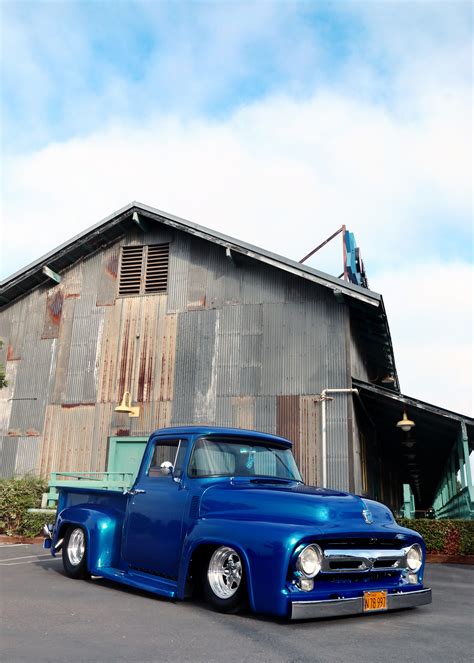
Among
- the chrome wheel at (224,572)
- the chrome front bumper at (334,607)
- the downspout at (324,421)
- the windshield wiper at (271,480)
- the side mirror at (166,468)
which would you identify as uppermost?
the downspout at (324,421)

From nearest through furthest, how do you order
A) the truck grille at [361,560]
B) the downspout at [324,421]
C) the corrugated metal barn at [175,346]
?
the truck grille at [361,560]
the downspout at [324,421]
the corrugated metal barn at [175,346]

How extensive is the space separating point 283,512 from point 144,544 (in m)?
2.04

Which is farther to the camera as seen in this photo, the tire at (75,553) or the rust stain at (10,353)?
the rust stain at (10,353)

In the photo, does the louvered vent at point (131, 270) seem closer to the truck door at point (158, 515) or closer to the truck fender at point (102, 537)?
the truck fender at point (102, 537)

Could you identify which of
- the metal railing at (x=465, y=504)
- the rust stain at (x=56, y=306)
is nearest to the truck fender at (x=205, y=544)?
the metal railing at (x=465, y=504)

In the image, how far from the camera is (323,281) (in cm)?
1573

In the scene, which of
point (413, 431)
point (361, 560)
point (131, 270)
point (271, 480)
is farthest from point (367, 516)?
point (131, 270)

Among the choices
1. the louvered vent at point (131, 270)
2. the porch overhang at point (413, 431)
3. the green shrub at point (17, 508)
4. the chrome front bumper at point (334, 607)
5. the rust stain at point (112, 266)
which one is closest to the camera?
the chrome front bumper at point (334, 607)

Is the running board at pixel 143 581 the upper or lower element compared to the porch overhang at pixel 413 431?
lower

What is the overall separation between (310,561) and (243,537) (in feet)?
2.15

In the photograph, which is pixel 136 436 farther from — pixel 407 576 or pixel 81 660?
pixel 81 660

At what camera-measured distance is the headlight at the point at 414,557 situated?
6148 millimetres

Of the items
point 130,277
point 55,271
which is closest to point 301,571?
point 130,277

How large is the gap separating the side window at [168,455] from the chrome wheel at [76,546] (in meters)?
1.63
